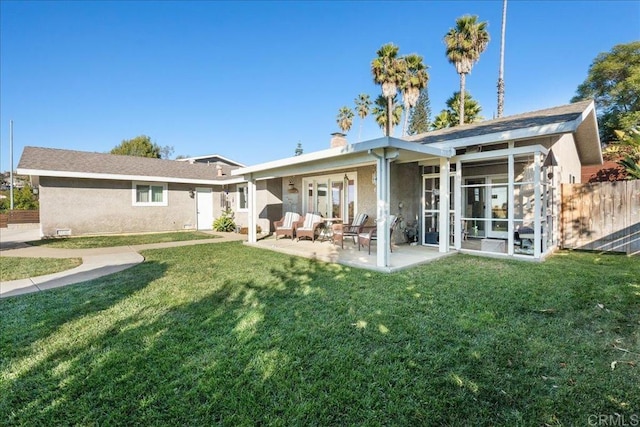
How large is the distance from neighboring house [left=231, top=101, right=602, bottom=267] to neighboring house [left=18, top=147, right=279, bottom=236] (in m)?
5.31

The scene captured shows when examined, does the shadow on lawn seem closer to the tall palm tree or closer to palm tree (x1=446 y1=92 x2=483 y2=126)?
the tall palm tree

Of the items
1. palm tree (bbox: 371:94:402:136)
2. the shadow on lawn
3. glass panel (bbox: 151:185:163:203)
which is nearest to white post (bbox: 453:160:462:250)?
the shadow on lawn

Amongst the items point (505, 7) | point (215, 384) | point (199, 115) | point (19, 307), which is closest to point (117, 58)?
point (199, 115)

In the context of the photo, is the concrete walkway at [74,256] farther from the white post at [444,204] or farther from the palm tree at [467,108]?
the palm tree at [467,108]

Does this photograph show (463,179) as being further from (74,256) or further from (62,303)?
(74,256)

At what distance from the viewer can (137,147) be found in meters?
38.2

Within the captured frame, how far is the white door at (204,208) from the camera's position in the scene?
17.4 m

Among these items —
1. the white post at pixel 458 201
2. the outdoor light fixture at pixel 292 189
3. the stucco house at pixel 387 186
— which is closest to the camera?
the stucco house at pixel 387 186

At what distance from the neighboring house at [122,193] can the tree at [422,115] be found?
26.7 metres

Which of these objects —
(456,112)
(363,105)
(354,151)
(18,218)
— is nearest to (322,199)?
(354,151)

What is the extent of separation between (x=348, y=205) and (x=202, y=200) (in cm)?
975

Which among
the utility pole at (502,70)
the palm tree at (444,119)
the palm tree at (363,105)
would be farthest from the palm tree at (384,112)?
the utility pole at (502,70)

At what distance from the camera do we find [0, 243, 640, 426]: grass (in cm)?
239

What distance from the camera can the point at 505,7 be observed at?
19.8m
